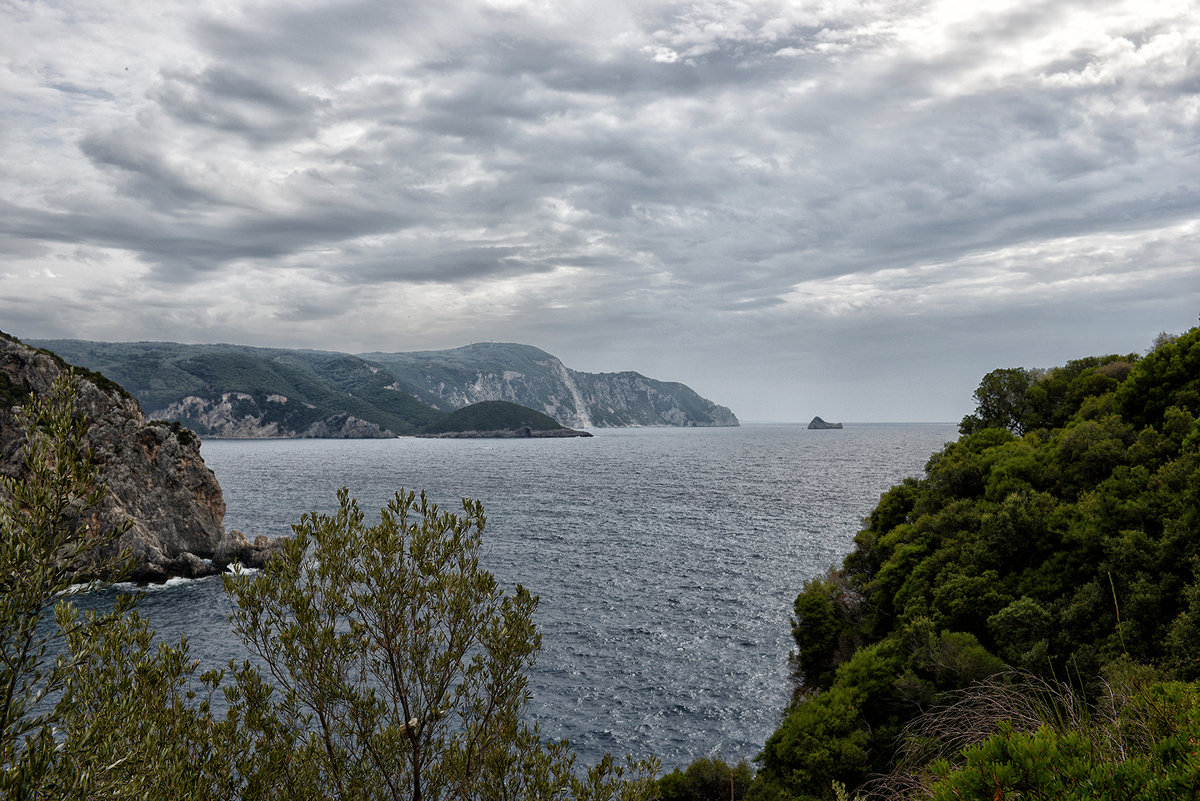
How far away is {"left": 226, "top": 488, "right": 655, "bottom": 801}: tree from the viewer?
577 inches

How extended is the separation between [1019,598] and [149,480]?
274ft

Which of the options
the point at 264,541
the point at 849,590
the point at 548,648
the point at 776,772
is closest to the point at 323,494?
the point at 264,541

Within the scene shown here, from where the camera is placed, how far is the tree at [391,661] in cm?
1465

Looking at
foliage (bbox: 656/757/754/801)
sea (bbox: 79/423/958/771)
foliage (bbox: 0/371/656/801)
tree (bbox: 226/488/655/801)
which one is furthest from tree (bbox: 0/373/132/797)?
foliage (bbox: 656/757/754/801)

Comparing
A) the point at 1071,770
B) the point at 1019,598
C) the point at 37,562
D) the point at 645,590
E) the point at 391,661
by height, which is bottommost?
the point at 645,590

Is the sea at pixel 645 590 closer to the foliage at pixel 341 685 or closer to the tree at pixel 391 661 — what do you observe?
the foliage at pixel 341 685

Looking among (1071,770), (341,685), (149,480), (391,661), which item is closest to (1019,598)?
(1071,770)

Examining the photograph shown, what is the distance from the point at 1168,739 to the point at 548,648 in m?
42.9

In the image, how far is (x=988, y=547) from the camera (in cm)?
3275

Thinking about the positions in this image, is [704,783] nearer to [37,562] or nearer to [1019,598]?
[1019,598]

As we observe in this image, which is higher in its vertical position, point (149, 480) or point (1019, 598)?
point (1019, 598)

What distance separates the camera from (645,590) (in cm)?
5956

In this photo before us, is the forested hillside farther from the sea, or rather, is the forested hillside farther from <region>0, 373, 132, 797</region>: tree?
<region>0, 373, 132, 797</region>: tree

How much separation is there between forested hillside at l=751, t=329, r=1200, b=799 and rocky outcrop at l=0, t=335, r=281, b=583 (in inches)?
2413
